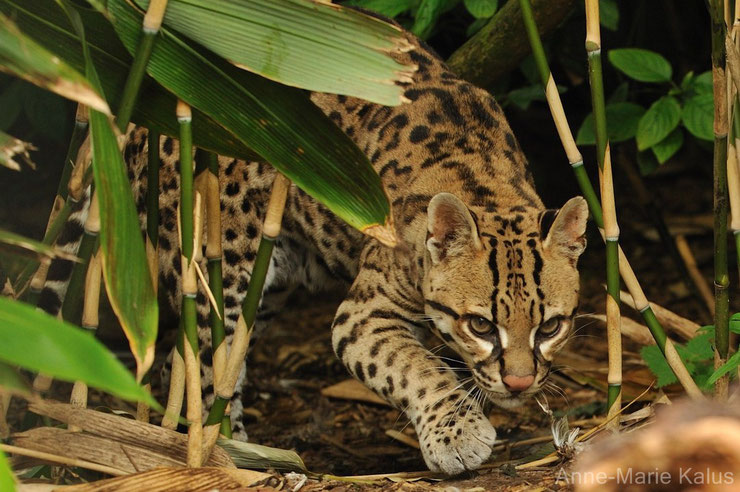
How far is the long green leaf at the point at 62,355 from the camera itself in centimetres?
170

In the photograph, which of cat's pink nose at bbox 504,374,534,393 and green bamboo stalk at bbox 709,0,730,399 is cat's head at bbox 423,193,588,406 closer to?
cat's pink nose at bbox 504,374,534,393

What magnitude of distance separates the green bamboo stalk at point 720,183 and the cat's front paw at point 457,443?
2.68 ft

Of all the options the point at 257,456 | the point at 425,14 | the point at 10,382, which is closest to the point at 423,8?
the point at 425,14

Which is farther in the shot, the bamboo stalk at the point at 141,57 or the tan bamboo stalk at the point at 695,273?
the tan bamboo stalk at the point at 695,273

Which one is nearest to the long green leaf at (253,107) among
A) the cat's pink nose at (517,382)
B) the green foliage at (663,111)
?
the cat's pink nose at (517,382)

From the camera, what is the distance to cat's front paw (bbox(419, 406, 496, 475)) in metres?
3.48

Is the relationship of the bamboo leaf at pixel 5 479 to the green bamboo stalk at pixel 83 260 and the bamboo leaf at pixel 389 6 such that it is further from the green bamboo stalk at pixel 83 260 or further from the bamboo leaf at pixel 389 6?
the bamboo leaf at pixel 389 6

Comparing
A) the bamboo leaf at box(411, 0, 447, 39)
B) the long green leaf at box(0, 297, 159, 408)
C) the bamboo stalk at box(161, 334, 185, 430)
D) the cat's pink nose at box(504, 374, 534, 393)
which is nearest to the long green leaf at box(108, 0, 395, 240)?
the bamboo stalk at box(161, 334, 185, 430)

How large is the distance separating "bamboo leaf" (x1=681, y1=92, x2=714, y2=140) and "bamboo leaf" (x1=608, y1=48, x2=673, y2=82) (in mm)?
195

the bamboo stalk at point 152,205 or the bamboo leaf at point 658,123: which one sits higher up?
the bamboo leaf at point 658,123

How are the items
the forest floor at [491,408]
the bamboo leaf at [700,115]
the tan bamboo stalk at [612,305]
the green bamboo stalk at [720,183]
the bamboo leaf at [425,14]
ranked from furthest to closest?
the bamboo leaf at [700,115] → the bamboo leaf at [425,14] → the forest floor at [491,408] → the tan bamboo stalk at [612,305] → the green bamboo stalk at [720,183]

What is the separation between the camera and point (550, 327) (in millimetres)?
3516

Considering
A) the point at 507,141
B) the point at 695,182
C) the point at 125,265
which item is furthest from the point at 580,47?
the point at 125,265

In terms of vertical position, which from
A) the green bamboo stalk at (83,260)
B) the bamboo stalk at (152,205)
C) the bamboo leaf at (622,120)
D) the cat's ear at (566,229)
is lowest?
the green bamboo stalk at (83,260)
